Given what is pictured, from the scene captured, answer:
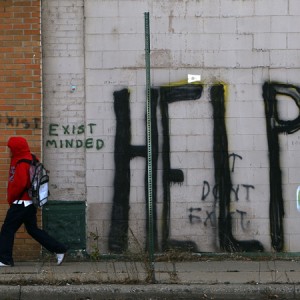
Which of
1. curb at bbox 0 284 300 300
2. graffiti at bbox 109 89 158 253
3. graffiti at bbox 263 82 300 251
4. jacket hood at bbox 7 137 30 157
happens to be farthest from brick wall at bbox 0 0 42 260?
graffiti at bbox 263 82 300 251

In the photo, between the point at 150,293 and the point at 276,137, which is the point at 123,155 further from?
the point at 150,293

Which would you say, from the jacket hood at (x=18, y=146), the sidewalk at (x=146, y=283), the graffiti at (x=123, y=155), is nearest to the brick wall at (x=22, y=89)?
the jacket hood at (x=18, y=146)

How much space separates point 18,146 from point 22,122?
773 millimetres

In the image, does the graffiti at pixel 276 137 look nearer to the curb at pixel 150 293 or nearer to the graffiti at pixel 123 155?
the graffiti at pixel 123 155

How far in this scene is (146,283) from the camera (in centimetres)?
724

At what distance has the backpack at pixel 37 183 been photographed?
312 inches

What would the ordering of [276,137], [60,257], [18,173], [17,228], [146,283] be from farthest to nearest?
[276,137] < [60,257] < [17,228] < [18,173] < [146,283]

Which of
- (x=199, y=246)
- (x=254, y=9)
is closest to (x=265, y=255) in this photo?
(x=199, y=246)

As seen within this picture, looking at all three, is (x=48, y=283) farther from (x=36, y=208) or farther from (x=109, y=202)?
(x=109, y=202)

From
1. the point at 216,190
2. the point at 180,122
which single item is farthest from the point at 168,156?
the point at 216,190

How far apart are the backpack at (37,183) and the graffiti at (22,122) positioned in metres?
0.69

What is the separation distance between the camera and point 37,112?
28.3ft

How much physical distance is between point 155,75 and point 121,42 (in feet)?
2.08

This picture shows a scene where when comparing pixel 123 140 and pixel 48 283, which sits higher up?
pixel 123 140
